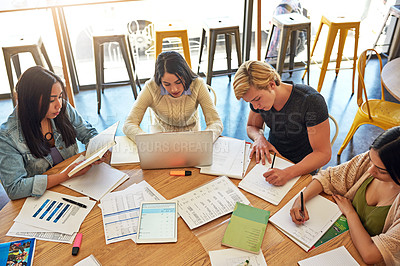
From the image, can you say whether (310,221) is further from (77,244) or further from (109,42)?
(109,42)

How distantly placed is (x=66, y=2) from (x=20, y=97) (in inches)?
73.8

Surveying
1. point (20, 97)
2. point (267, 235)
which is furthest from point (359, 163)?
point (20, 97)

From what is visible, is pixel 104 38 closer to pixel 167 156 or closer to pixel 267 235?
pixel 167 156

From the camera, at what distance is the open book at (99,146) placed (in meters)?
1.58

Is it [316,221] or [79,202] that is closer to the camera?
[316,221]

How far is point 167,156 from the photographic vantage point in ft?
5.68

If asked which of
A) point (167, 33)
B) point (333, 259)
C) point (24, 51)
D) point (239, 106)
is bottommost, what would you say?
point (239, 106)

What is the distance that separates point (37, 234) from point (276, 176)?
1.16 meters

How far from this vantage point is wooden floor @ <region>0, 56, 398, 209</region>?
3.39 m

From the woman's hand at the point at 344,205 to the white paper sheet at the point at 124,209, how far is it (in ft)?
2.75

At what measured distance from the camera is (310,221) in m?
1.47

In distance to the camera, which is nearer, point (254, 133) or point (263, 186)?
point (263, 186)

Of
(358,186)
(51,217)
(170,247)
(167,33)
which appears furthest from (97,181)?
(167,33)

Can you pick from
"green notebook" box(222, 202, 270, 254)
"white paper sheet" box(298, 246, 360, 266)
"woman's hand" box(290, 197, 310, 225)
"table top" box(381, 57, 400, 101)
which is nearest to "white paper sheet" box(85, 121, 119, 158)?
"green notebook" box(222, 202, 270, 254)
